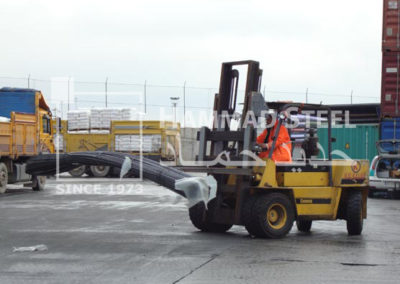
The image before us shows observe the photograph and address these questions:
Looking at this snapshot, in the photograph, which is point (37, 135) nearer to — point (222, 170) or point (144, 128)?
point (144, 128)

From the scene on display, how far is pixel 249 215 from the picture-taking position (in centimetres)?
1125

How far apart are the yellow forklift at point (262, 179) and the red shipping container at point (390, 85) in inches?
428

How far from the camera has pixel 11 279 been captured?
7.76 metres

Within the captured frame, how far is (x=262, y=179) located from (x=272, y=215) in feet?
Result: 2.11

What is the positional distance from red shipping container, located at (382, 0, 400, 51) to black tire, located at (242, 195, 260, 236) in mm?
13030

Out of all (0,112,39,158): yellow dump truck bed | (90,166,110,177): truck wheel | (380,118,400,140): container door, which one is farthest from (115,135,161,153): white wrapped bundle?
(380,118,400,140): container door

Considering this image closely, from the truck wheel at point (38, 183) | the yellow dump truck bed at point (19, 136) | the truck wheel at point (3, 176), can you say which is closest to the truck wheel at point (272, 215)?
the yellow dump truck bed at point (19, 136)

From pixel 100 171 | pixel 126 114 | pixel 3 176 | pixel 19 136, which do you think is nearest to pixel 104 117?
pixel 126 114

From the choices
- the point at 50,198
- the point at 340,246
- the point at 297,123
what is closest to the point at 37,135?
the point at 50,198

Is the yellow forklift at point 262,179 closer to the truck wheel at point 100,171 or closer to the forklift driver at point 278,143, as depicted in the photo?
the forklift driver at point 278,143

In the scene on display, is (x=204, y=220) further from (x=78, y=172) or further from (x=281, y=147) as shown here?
(x=78, y=172)

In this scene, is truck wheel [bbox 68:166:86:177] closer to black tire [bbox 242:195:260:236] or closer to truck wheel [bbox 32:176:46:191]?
truck wheel [bbox 32:176:46:191]

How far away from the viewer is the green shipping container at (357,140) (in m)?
25.9

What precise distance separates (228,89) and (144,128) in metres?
22.6
